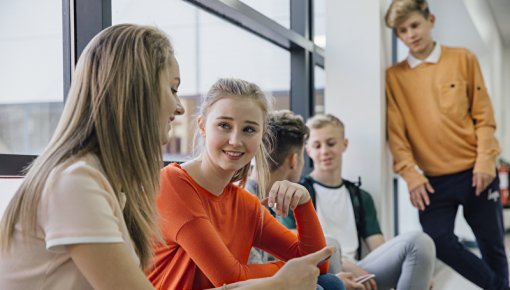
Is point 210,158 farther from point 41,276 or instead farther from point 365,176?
point 365,176

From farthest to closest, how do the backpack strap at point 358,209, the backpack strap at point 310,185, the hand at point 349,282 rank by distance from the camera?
the backpack strap at point 358,209 < the backpack strap at point 310,185 < the hand at point 349,282

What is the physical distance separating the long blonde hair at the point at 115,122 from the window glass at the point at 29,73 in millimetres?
553

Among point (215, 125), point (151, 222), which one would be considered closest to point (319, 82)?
A: point (215, 125)

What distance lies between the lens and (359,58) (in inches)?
129

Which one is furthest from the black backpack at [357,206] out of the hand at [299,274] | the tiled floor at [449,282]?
the hand at [299,274]

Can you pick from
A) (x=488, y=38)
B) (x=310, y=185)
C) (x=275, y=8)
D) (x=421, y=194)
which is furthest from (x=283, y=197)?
(x=488, y=38)

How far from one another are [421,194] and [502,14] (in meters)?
4.94

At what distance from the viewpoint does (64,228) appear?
0.95 meters

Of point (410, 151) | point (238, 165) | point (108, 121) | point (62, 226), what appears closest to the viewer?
point (62, 226)

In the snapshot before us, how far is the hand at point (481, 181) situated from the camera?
2.91 m

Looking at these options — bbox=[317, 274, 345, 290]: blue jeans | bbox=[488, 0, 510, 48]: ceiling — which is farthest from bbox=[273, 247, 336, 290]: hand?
bbox=[488, 0, 510, 48]: ceiling

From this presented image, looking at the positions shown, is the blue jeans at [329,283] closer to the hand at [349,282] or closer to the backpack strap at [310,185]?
the hand at [349,282]

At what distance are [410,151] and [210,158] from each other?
5.50ft

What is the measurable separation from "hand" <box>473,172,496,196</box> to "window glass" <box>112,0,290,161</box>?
3.41 ft
